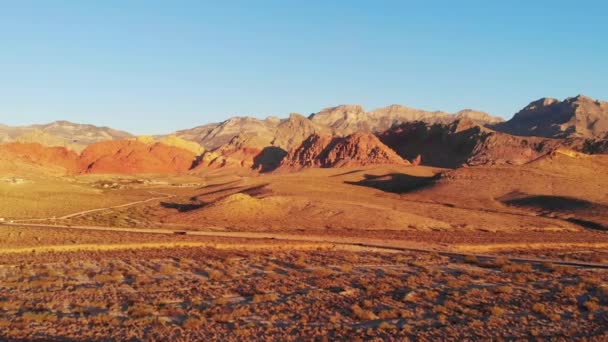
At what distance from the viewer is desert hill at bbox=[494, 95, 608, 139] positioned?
140125mm

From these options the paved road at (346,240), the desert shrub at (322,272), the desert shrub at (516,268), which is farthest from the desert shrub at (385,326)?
the paved road at (346,240)

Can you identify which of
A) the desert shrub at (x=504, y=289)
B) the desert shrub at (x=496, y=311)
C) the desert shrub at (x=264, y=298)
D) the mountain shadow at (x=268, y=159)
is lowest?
the desert shrub at (x=264, y=298)

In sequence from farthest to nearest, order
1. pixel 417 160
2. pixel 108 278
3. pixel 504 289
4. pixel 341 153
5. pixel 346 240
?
pixel 341 153
pixel 417 160
pixel 346 240
pixel 108 278
pixel 504 289

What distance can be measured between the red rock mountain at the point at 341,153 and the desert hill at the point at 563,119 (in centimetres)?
5547

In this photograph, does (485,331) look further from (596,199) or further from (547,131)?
(547,131)

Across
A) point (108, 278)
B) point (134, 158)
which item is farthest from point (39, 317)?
point (134, 158)

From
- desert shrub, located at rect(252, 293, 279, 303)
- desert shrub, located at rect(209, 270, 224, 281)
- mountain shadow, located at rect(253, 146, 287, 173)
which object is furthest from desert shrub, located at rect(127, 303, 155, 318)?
mountain shadow, located at rect(253, 146, 287, 173)

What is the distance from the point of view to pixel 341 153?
370ft

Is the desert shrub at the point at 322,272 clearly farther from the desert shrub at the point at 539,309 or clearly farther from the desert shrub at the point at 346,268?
the desert shrub at the point at 539,309

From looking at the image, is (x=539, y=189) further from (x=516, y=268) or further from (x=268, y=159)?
(x=268, y=159)

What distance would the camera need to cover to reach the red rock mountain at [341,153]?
105875mm

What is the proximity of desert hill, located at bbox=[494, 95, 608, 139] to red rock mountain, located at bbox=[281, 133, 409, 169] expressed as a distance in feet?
182

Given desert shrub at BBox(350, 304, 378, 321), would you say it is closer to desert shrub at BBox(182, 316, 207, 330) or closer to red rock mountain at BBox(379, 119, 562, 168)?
desert shrub at BBox(182, 316, 207, 330)

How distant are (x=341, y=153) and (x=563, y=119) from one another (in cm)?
8014
